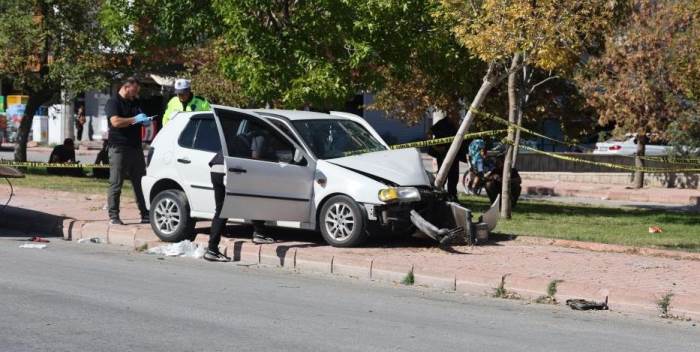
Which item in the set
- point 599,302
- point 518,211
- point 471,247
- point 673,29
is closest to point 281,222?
point 471,247

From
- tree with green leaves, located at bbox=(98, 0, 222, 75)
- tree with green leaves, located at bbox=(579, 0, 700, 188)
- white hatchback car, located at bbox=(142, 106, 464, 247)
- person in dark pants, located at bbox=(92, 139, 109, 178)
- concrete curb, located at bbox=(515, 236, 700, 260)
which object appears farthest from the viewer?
tree with green leaves, located at bbox=(579, 0, 700, 188)

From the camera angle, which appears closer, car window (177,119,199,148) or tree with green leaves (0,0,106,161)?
car window (177,119,199,148)

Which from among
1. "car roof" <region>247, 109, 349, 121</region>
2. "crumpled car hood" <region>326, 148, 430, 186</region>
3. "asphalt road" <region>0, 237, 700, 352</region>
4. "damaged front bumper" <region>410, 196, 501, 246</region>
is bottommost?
"asphalt road" <region>0, 237, 700, 352</region>

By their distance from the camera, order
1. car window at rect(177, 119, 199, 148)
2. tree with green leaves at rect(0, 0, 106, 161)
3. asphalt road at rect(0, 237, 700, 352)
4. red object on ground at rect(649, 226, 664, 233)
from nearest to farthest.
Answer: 1. asphalt road at rect(0, 237, 700, 352)
2. car window at rect(177, 119, 199, 148)
3. red object on ground at rect(649, 226, 664, 233)
4. tree with green leaves at rect(0, 0, 106, 161)

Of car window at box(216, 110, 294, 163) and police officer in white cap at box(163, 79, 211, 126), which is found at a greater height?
police officer in white cap at box(163, 79, 211, 126)

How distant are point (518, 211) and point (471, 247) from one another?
6.56 meters

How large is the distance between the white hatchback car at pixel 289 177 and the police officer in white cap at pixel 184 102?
78 cm

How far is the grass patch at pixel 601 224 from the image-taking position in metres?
13.9

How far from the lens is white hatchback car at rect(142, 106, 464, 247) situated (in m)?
11.7

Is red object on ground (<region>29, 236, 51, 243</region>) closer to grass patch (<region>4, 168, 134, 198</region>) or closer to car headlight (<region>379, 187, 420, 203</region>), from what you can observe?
grass patch (<region>4, 168, 134, 198</region>)

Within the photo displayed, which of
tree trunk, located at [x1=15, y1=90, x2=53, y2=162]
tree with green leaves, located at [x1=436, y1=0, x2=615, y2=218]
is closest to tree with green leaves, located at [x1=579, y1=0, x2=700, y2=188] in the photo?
tree with green leaves, located at [x1=436, y1=0, x2=615, y2=218]

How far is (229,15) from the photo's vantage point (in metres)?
16.2

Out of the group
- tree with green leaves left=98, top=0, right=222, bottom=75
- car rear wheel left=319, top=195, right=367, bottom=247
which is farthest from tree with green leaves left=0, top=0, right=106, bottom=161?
car rear wheel left=319, top=195, right=367, bottom=247

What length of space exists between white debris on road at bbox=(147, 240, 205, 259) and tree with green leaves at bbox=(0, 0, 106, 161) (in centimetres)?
1171
